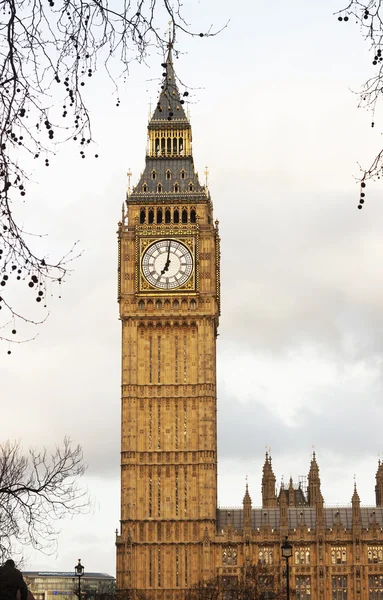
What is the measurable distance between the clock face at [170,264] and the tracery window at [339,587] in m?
27.6

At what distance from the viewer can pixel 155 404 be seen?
106750 millimetres

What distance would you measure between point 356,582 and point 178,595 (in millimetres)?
14453

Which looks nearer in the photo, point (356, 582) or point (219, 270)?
point (356, 582)

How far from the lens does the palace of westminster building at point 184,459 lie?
104 metres

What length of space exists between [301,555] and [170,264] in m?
26.4

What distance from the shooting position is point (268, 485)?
12294cm

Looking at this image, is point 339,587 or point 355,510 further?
point 355,510

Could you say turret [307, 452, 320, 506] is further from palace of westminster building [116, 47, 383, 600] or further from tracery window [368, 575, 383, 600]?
tracery window [368, 575, 383, 600]

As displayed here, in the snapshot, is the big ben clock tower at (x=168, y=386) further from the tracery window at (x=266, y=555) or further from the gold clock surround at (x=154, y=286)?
the tracery window at (x=266, y=555)

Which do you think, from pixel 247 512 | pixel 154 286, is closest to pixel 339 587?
pixel 247 512

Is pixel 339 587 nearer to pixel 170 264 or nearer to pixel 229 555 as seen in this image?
pixel 229 555

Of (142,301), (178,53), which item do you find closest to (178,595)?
(142,301)

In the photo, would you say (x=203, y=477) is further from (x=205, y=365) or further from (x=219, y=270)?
(x=219, y=270)

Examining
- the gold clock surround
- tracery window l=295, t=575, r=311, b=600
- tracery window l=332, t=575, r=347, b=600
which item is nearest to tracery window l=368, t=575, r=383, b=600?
tracery window l=332, t=575, r=347, b=600
